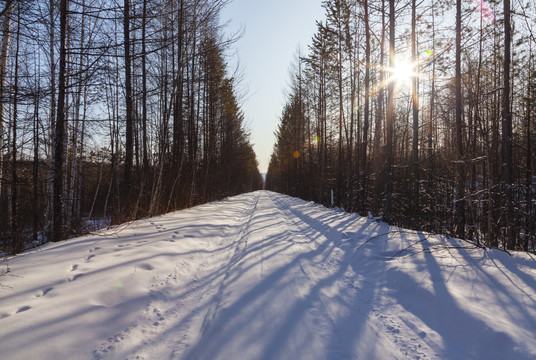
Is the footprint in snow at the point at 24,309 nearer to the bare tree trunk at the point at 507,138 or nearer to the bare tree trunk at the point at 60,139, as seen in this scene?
the bare tree trunk at the point at 60,139

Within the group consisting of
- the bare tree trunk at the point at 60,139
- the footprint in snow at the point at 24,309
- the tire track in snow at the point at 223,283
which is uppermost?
the bare tree trunk at the point at 60,139

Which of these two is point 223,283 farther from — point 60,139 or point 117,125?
point 117,125

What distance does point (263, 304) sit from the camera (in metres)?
2.88

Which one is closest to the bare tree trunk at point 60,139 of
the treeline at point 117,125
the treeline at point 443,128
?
the treeline at point 117,125

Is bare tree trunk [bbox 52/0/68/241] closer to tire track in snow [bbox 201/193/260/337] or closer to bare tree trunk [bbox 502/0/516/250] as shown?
tire track in snow [bbox 201/193/260/337]

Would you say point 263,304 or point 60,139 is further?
point 60,139

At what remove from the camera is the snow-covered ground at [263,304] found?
207cm

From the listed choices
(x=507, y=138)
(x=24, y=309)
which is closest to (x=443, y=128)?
(x=507, y=138)

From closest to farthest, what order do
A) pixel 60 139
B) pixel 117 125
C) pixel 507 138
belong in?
pixel 60 139, pixel 507 138, pixel 117 125

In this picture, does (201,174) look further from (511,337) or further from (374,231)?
(511,337)

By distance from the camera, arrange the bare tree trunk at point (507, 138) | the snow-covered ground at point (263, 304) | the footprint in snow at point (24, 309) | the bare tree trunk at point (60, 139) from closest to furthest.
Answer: the snow-covered ground at point (263, 304), the footprint in snow at point (24, 309), the bare tree trunk at point (60, 139), the bare tree trunk at point (507, 138)

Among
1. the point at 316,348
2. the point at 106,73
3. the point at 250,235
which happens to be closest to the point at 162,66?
the point at 106,73

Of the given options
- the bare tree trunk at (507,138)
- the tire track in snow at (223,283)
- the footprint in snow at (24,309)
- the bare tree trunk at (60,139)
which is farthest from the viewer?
the bare tree trunk at (507,138)

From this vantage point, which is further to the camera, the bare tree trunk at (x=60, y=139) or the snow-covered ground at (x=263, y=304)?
the bare tree trunk at (x=60, y=139)
